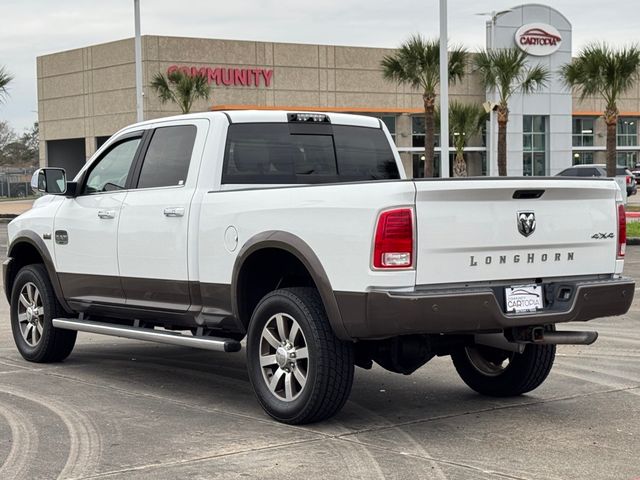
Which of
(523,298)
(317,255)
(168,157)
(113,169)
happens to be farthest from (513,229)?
(113,169)

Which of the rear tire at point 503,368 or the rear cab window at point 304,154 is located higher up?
the rear cab window at point 304,154

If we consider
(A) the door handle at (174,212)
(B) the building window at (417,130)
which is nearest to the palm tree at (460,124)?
(B) the building window at (417,130)

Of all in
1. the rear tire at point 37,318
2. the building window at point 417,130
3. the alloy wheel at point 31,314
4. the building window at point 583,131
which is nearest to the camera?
the rear tire at point 37,318

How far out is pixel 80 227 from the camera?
8977mm

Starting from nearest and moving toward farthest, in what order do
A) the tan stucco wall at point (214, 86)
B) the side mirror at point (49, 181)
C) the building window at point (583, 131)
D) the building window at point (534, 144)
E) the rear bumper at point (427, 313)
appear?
1. the rear bumper at point (427, 313)
2. the side mirror at point (49, 181)
3. the tan stucco wall at point (214, 86)
4. the building window at point (534, 144)
5. the building window at point (583, 131)

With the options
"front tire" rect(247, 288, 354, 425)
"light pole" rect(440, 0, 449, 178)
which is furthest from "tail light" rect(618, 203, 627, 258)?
"light pole" rect(440, 0, 449, 178)

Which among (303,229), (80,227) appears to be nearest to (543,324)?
(303,229)

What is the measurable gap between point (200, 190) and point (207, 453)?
2235mm

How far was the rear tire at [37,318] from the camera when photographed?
9.40 m

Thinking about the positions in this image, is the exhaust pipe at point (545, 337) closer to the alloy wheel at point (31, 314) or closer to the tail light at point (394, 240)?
the tail light at point (394, 240)

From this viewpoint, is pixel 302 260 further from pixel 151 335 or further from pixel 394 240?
pixel 151 335


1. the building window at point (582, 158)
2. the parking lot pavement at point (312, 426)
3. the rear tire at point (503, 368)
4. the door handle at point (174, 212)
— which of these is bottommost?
the parking lot pavement at point (312, 426)

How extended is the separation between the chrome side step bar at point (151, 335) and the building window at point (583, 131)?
2620 inches

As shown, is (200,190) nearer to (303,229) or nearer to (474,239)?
(303,229)
